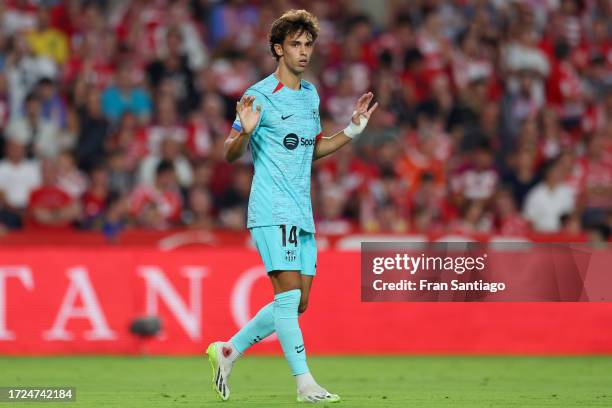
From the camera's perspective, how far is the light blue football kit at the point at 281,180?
8492 mm

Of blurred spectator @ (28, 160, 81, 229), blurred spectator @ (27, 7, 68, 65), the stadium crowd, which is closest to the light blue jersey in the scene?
the stadium crowd

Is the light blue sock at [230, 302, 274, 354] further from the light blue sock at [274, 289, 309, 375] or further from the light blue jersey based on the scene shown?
the light blue jersey

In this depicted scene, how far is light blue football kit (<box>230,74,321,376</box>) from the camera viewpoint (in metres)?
8.48

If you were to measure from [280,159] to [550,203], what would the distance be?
8509mm

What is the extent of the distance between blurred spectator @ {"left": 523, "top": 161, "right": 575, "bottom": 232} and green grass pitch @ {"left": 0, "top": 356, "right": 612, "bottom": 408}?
3403 millimetres

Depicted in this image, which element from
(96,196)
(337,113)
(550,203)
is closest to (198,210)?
(96,196)

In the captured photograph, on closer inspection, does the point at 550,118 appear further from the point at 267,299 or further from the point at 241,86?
the point at 267,299

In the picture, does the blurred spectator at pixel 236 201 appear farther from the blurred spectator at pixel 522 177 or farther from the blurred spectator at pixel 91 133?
the blurred spectator at pixel 522 177

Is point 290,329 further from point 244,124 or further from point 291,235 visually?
point 244,124

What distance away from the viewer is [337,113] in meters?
17.8

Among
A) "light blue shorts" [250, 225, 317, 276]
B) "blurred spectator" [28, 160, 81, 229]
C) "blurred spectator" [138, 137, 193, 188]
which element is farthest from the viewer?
"blurred spectator" [138, 137, 193, 188]

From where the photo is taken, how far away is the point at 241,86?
18.0 meters

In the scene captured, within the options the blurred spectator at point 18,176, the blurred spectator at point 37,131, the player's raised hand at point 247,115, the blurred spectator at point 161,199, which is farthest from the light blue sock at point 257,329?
the blurred spectator at point 37,131

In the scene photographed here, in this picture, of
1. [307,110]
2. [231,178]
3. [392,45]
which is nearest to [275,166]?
[307,110]
